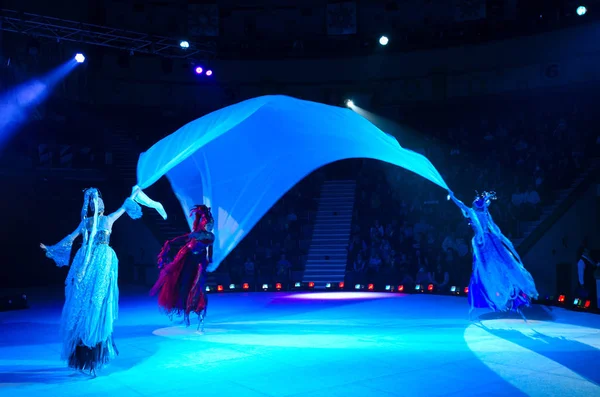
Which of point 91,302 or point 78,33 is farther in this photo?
point 78,33

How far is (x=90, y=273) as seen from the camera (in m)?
6.22

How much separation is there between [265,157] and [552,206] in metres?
8.89

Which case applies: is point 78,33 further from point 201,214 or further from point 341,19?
point 341,19

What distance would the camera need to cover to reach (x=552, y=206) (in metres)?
15.2

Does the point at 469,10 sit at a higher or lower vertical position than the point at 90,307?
higher

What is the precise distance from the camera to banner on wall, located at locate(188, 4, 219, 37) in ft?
72.2

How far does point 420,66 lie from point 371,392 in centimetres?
1804

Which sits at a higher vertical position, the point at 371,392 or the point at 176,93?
the point at 176,93

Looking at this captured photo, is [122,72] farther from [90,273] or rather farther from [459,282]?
[90,273]

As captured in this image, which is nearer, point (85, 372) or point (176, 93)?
point (85, 372)

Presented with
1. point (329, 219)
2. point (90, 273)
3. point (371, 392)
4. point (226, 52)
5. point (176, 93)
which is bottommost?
point (371, 392)

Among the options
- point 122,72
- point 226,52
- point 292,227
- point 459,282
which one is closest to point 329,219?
point 292,227

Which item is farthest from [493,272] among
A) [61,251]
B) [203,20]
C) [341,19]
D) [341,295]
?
[203,20]

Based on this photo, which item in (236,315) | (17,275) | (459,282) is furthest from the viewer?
(17,275)
